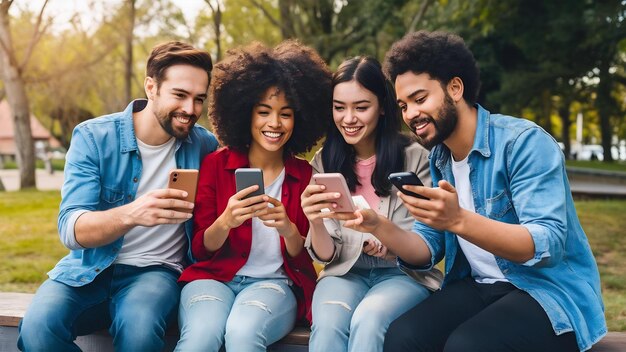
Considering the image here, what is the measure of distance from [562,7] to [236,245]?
496 inches

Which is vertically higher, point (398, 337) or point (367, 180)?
point (367, 180)

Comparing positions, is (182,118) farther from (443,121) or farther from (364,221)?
(443,121)

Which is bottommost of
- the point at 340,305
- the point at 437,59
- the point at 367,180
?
the point at 340,305

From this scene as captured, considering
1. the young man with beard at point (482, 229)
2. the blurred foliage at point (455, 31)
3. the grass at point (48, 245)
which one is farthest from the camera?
the blurred foliage at point (455, 31)

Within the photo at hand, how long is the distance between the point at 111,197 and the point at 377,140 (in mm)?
1458

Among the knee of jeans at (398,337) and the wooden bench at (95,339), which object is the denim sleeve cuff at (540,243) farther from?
the wooden bench at (95,339)

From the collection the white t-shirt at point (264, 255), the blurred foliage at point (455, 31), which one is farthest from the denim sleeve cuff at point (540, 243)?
the blurred foliage at point (455, 31)

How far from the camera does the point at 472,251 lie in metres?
3.40

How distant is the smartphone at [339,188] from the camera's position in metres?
3.15

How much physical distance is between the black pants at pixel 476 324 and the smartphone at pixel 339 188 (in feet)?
1.81

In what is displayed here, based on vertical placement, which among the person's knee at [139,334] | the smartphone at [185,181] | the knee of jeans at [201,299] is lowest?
the person's knee at [139,334]

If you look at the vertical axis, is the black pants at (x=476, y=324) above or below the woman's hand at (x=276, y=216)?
below

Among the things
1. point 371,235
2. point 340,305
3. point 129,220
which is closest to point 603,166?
point 371,235

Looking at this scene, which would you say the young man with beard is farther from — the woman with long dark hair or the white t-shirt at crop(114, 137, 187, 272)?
the white t-shirt at crop(114, 137, 187, 272)
